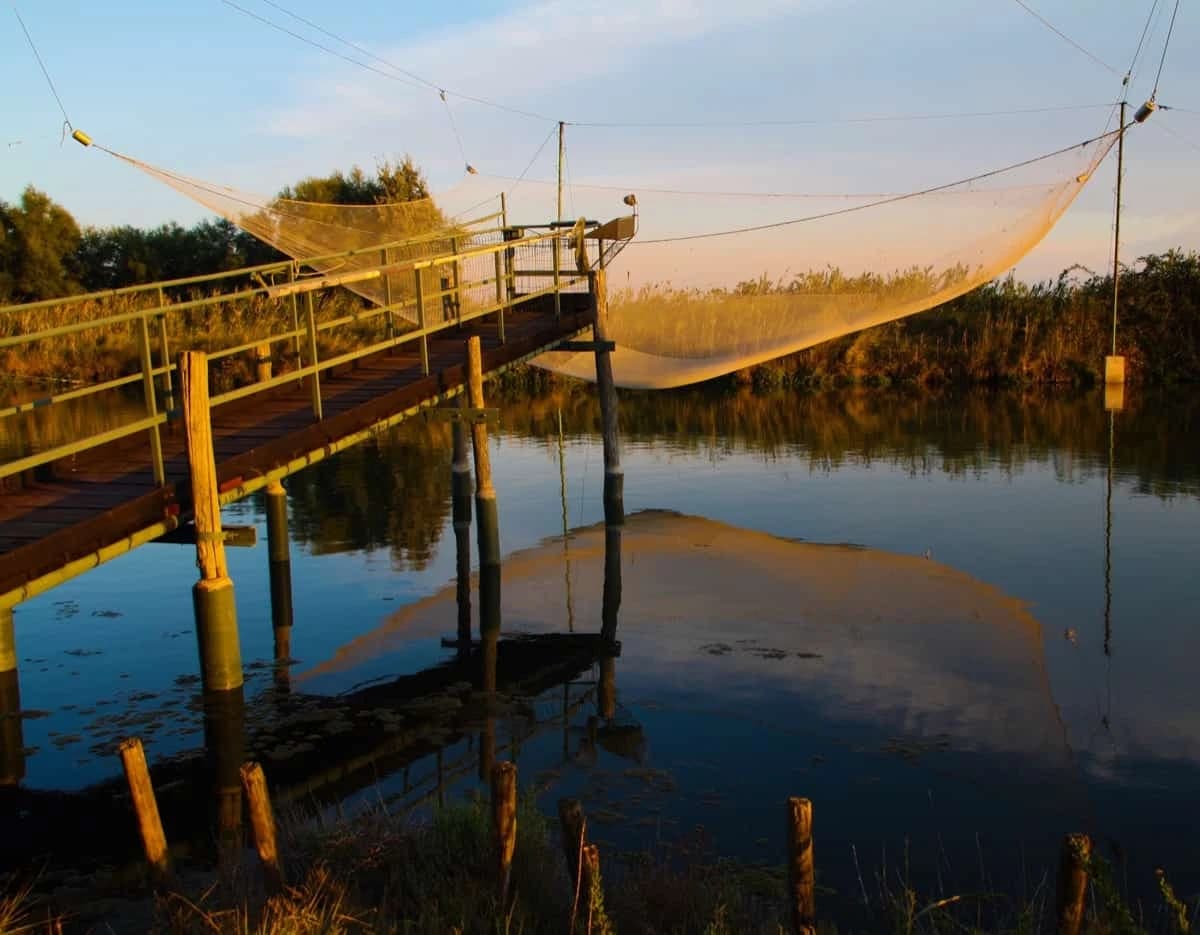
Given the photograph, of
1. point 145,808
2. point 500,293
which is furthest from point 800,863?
point 500,293

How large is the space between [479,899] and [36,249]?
37509 millimetres

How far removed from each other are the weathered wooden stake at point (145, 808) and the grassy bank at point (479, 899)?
13 cm

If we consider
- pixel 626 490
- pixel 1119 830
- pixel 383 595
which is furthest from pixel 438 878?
pixel 626 490

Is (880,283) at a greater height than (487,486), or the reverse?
(880,283)

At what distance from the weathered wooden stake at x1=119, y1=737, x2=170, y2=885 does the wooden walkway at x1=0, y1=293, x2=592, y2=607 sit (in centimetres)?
223

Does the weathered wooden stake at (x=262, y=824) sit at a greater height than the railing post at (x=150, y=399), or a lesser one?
lesser

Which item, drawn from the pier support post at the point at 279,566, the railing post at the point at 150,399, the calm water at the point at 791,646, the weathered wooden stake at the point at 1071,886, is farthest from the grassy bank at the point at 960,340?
the weathered wooden stake at the point at 1071,886

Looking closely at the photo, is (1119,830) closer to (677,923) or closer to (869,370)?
(677,923)

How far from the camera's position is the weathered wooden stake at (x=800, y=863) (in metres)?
3.79

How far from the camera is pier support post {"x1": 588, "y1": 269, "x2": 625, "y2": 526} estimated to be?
1327cm

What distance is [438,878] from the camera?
4395 millimetres

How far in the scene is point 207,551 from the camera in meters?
7.09

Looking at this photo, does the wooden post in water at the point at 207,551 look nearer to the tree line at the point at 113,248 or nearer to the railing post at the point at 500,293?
the railing post at the point at 500,293

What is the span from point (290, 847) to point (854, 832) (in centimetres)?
252
